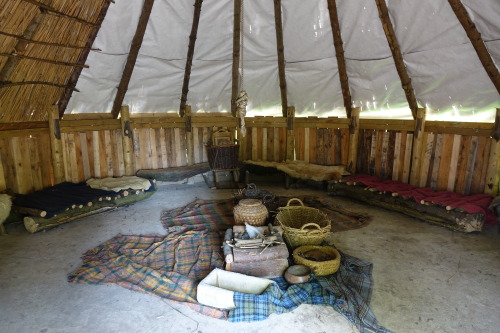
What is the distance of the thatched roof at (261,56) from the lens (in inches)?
169

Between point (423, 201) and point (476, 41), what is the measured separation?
209 cm

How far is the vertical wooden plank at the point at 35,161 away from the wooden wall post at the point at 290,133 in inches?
167

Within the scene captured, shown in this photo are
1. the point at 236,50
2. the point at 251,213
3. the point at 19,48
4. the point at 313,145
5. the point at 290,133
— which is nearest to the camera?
the point at 251,213

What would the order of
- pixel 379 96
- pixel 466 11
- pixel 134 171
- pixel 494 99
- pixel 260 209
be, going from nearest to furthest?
pixel 260 209 < pixel 466 11 < pixel 494 99 < pixel 379 96 < pixel 134 171

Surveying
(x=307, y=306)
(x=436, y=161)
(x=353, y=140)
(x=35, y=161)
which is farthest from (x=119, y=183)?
(x=436, y=161)

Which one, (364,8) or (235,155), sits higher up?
(364,8)

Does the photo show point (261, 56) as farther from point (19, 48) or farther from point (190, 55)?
point (19, 48)

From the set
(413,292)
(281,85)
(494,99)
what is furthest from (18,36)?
(494,99)

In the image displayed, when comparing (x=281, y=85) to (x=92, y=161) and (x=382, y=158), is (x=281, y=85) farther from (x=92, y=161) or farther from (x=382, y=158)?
(x=92, y=161)

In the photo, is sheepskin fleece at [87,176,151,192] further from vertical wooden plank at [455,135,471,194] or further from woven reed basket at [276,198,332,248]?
vertical wooden plank at [455,135,471,194]

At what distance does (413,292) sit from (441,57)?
11.0 feet

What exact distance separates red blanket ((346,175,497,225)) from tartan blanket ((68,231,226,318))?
274 centimetres

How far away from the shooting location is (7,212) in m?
4.20

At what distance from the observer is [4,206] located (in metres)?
4.18
